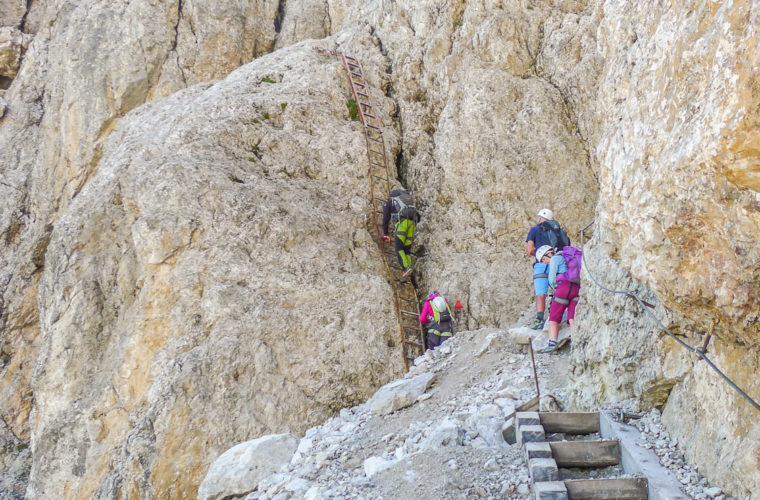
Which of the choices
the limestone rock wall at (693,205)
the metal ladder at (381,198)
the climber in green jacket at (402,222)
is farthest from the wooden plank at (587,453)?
the climber in green jacket at (402,222)

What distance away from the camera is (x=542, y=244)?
1088cm

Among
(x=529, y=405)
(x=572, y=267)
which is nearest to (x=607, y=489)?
(x=529, y=405)

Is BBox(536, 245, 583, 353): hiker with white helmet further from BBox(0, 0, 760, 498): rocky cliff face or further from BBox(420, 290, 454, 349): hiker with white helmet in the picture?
BBox(420, 290, 454, 349): hiker with white helmet

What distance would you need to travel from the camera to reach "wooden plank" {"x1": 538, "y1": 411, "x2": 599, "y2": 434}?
6.12 metres

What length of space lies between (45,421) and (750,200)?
14.2 metres

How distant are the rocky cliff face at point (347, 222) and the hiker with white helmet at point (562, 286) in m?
1.74

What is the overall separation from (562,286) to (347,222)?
21.8 ft

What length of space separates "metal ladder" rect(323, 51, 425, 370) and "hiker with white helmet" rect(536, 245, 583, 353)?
13.1 feet

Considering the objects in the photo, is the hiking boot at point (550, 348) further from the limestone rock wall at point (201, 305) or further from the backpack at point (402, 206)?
the backpack at point (402, 206)

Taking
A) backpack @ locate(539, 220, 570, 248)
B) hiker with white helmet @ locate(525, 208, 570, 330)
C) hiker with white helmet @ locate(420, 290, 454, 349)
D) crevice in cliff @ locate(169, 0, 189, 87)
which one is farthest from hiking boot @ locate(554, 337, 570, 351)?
crevice in cliff @ locate(169, 0, 189, 87)

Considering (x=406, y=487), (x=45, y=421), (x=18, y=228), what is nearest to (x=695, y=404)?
(x=406, y=487)

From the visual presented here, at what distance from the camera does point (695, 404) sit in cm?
484

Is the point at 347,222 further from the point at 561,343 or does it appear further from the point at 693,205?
the point at 693,205

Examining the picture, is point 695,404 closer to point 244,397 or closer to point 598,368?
point 598,368
